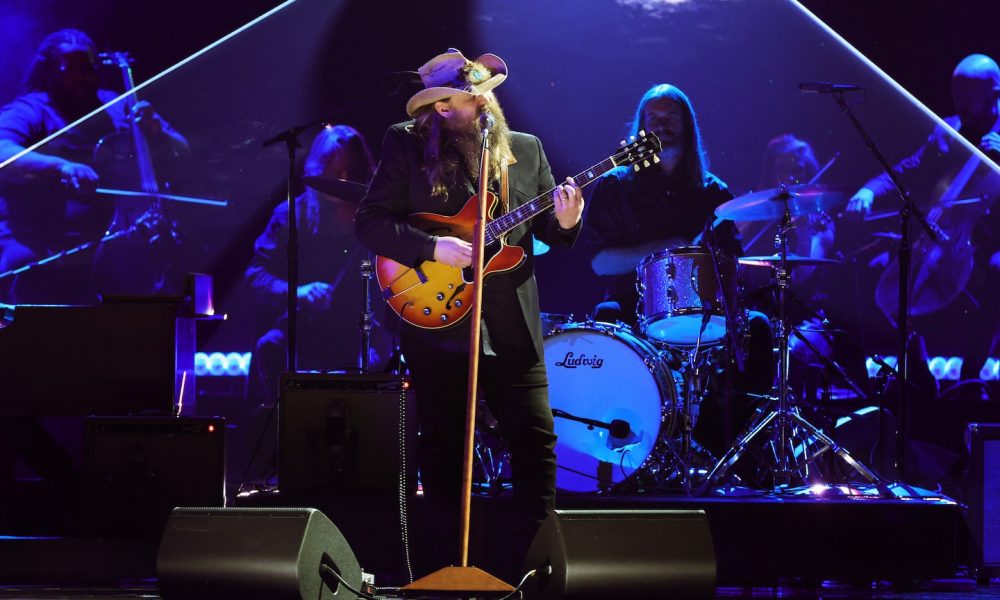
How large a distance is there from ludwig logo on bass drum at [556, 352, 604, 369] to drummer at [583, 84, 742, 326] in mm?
1024

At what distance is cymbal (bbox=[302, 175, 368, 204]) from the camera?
5445mm

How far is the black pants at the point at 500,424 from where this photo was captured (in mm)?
3500

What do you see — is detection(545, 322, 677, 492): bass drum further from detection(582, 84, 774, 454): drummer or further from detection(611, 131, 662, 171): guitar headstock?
detection(611, 131, 662, 171): guitar headstock

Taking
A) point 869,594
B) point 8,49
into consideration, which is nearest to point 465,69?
point 869,594

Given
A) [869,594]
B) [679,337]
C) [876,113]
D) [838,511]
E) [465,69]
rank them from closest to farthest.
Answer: [465,69] → [869,594] → [838,511] → [679,337] → [876,113]

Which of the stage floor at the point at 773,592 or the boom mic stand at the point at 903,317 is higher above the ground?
the boom mic stand at the point at 903,317

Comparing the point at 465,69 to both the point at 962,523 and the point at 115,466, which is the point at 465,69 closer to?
the point at 115,466

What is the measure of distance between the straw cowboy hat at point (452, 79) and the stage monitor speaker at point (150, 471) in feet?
6.10

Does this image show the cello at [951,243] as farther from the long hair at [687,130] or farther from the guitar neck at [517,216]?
the guitar neck at [517,216]

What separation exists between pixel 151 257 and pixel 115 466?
7.69 ft

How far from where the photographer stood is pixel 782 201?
16.9 ft

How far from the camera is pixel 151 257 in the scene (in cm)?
643

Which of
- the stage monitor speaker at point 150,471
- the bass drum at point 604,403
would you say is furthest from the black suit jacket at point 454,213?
the bass drum at point 604,403

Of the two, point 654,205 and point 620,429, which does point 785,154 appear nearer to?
point 654,205
